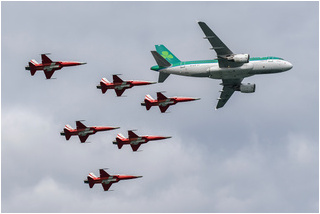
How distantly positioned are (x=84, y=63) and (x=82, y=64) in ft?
6.01

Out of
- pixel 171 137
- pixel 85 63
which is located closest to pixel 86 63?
pixel 85 63

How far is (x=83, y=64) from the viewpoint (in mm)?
197375

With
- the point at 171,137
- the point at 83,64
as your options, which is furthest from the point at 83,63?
the point at 171,137

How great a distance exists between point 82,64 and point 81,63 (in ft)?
1.28

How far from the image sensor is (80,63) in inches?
7840

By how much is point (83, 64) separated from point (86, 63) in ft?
8.19

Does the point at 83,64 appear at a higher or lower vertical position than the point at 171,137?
higher

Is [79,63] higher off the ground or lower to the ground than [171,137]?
higher

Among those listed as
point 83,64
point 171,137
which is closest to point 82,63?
point 83,64

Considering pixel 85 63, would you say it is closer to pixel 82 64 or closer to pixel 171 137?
pixel 82 64

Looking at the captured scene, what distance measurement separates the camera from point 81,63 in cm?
19838

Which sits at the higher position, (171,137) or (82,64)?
(82,64)

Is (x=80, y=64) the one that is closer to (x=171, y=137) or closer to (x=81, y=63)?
(x=81, y=63)

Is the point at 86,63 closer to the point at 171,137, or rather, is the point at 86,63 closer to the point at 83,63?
the point at 83,63
